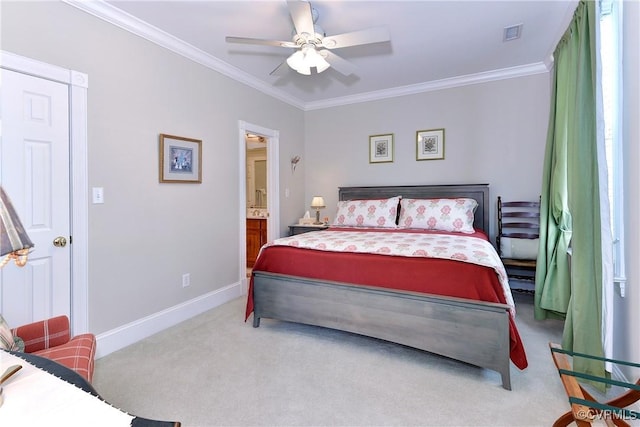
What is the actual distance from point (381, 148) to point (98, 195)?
3410mm

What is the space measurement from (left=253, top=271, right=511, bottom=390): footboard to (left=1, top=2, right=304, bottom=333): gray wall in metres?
0.90

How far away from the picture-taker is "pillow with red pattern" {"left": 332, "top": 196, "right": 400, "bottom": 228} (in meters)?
3.73

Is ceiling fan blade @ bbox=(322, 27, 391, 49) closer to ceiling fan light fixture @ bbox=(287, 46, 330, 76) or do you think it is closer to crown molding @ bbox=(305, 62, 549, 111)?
ceiling fan light fixture @ bbox=(287, 46, 330, 76)

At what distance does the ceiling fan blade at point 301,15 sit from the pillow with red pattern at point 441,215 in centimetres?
220

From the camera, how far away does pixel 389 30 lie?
2.76m

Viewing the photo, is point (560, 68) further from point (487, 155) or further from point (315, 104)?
point (315, 104)

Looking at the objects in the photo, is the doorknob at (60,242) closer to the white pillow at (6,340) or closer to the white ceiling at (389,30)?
the white pillow at (6,340)

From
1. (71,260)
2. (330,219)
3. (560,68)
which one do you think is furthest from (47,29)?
(560,68)

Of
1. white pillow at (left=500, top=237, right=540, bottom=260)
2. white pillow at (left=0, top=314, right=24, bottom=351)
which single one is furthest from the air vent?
white pillow at (left=0, top=314, right=24, bottom=351)

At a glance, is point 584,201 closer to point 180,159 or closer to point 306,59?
point 306,59

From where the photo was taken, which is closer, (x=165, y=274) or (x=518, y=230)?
(x=165, y=274)

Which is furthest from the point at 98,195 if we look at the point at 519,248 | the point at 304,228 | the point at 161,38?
the point at 519,248

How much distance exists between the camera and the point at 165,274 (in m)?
2.89

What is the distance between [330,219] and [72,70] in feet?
11.2
